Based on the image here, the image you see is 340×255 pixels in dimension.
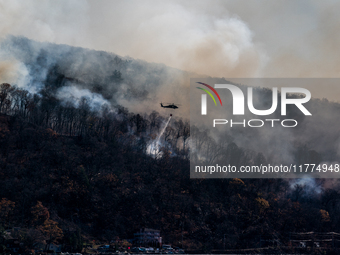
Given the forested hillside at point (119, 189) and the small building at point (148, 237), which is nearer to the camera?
the small building at point (148, 237)

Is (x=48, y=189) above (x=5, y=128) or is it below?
below

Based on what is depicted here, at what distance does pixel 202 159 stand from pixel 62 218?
220ft

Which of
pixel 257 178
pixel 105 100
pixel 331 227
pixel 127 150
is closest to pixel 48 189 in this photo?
pixel 127 150

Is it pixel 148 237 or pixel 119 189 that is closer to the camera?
pixel 148 237

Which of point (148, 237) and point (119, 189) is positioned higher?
point (119, 189)

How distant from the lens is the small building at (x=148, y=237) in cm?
11514

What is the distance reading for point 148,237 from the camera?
118 metres

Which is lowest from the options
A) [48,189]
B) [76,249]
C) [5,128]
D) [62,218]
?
[76,249]

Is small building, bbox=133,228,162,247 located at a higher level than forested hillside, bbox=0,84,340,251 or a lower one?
lower

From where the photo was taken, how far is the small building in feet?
378

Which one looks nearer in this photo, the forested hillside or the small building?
the small building

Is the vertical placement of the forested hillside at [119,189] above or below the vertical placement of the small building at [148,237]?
above

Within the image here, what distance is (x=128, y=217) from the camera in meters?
126

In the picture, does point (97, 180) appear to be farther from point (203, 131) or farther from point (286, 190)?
point (286, 190)
